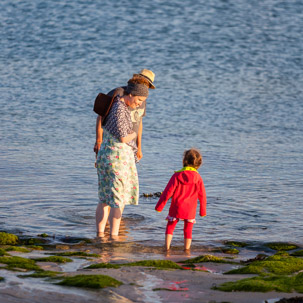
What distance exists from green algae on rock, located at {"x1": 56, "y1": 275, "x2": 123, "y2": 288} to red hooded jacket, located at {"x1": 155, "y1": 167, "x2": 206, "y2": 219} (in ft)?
6.45

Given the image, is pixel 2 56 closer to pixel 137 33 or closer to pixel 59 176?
pixel 137 33

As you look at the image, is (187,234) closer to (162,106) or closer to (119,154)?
(119,154)

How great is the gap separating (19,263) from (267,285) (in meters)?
2.27

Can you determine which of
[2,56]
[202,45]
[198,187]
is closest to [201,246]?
[198,187]

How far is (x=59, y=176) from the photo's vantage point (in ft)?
39.2

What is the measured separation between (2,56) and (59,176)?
17.1m

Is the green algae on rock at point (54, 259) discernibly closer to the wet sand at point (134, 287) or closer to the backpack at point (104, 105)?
the wet sand at point (134, 287)

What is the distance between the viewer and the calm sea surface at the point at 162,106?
382 inches

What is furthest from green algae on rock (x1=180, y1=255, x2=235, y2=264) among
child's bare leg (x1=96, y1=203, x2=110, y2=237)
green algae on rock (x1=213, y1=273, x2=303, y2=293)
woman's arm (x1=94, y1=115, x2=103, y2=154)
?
woman's arm (x1=94, y1=115, x2=103, y2=154)

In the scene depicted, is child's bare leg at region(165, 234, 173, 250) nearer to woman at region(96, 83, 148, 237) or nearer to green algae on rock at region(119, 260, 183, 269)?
woman at region(96, 83, 148, 237)

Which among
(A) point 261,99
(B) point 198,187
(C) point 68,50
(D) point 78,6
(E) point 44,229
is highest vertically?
(D) point 78,6

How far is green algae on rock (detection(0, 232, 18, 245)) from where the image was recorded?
7.64m

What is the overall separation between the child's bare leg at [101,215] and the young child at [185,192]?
73 cm

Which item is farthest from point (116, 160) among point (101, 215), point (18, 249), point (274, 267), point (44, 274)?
point (274, 267)
